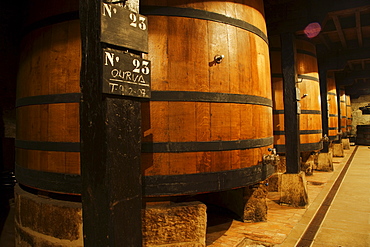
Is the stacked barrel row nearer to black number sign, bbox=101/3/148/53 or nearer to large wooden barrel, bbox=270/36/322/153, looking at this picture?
black number sign, bbox=101/3/148/53

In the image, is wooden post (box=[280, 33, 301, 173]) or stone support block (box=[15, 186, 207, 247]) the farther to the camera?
wooden post (box=[280, 33, 301, 173])

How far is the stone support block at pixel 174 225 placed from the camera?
223 centimetres

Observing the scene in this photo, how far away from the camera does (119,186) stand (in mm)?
1725

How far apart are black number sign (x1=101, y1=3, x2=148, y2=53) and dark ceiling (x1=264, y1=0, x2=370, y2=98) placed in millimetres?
3665

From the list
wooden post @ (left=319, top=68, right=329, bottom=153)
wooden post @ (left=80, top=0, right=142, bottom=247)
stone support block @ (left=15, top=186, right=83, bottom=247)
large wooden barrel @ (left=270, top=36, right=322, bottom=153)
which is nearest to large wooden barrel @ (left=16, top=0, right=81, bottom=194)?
stone support block @ (left=15, top=186, right=83, bottom=247)

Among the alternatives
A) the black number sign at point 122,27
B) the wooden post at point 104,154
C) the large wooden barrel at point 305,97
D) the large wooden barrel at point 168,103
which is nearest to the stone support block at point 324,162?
the large wooden barrel at point 305,97

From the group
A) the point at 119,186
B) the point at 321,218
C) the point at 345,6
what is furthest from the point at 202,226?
the point at 345,6

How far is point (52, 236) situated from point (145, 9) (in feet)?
7.14

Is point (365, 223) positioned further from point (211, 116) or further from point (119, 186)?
point (119, 186)

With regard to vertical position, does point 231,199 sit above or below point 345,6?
below

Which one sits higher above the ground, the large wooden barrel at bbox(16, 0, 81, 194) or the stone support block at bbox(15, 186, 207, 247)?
the large wooden barrel at bbox(16, 0, 81, 194)

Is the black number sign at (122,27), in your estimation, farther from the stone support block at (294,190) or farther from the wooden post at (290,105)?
the stone support block at (294,190)

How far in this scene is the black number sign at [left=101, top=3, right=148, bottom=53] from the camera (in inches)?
65.9

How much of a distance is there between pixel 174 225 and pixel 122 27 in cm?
166
